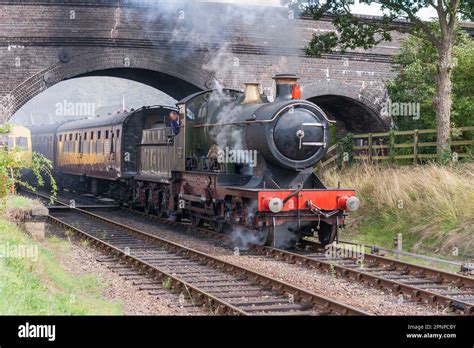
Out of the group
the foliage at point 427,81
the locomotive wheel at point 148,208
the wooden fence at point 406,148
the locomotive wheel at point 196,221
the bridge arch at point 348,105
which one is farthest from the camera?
the bridge arch at point 348,105

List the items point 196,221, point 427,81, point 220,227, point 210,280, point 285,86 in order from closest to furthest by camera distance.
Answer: point 210,280 < point 285,86 < point 220,227 < point 196,221 < point 427,81

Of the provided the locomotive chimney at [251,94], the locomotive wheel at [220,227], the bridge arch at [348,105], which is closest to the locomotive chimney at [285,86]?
the locomotive chimney at [251,94]

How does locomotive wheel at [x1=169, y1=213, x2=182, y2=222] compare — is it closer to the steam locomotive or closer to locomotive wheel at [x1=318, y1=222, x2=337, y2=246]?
the steam locomotive

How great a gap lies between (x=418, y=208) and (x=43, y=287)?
8313 mm

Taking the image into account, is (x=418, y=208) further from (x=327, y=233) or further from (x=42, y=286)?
(x=42, y=286)

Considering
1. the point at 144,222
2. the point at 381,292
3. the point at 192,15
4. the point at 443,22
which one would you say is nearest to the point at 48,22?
the point at 192,15

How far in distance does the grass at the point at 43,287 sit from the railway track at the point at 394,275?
3467 mm

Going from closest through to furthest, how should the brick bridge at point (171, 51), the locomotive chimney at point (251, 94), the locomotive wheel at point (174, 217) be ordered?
the locomotive chimney at point (251, 94) < the locomotive wheel at point (174, 217) < the brick bridge at point (171, 51)

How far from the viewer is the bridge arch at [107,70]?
23656 millimetres

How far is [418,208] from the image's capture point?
46.7ft

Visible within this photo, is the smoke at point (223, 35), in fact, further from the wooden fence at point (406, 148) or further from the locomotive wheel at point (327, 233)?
the locomotive wheel at point (327, 233)

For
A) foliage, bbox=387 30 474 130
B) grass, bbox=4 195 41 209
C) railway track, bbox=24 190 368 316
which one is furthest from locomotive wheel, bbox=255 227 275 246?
foliage, bbox=387 30 474 130

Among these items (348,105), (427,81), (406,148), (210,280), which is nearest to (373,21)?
Answer: (406,148)
